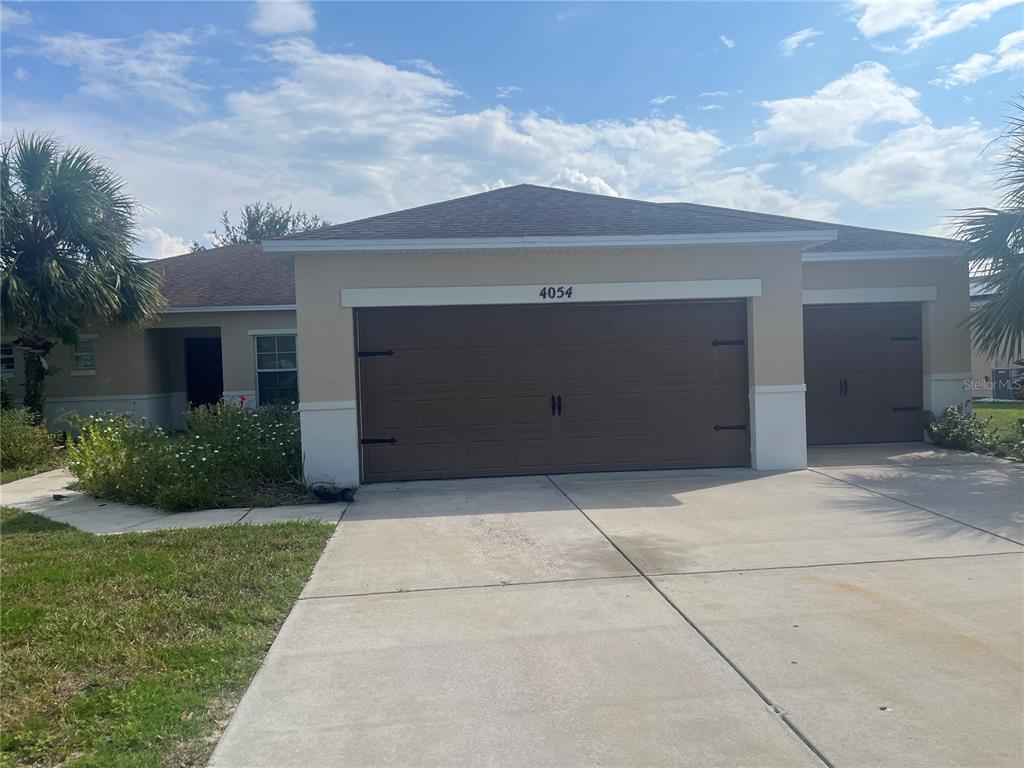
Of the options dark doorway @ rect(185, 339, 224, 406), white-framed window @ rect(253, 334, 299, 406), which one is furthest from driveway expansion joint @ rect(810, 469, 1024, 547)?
dark doorway @ rect(185, 339, 224, 406)

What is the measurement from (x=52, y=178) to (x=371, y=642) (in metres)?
15.0

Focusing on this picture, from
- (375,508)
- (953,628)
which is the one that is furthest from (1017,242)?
(375,508)

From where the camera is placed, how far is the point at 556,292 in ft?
35.4

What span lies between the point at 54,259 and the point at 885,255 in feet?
52.5

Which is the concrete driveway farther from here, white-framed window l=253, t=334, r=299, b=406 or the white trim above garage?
white-framed window l=253, t=334, r=299, b=406

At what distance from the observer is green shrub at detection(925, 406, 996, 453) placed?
12523mm

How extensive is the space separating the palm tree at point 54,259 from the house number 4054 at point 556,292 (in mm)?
10053

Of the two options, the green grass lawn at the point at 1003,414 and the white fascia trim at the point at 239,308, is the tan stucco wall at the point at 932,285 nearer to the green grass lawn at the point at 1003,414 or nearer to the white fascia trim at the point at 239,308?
the green grass lawn at the point at 1003,414

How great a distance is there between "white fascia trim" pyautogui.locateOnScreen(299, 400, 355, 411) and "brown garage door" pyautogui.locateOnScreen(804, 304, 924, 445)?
26.4 ft

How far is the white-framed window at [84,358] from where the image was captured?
1781 centimetres

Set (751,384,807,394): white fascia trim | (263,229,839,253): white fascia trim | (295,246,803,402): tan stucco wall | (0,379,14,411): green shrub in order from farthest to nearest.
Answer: (0,379,14,411): green shrub < (751,384,807,394): white fascia trim < (295,246,803,402): tan stucco wall < (263,229,839,253): white fascia trim

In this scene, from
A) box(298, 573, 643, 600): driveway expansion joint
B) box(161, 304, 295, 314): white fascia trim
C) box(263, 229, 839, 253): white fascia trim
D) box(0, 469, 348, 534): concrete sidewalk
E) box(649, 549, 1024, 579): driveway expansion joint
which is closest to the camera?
box(298, 573, 643, 600): driveway expansion joint

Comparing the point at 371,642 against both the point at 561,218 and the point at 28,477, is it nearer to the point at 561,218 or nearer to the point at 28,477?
the point at 561,218

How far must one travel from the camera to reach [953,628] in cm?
484
